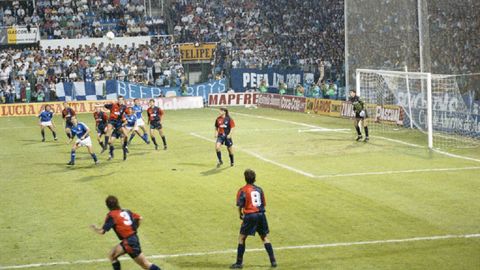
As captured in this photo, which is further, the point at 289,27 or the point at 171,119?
the point at 289,27

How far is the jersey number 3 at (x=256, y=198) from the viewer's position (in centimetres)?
1528

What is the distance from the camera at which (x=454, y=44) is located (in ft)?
127

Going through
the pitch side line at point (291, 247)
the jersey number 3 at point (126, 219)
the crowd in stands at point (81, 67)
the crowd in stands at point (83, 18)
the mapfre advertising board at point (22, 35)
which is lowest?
the pitch side line at point (291, 247)

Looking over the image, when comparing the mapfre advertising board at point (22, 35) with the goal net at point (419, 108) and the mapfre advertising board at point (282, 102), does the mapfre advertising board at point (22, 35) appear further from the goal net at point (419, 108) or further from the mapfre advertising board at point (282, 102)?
the goal net at point (419, 108)

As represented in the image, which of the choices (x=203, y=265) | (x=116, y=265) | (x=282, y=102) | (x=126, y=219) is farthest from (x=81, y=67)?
(x=126, y=219)

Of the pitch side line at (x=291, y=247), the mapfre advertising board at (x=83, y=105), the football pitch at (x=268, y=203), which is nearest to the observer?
the pitch side line at (x=291, y=247)

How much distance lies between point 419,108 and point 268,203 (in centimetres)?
1741

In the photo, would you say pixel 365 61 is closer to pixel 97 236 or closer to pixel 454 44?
pixel 454 44

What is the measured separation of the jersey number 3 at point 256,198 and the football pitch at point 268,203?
1.33m

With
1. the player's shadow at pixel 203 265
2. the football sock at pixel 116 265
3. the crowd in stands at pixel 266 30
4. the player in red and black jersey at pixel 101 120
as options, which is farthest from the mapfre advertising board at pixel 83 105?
the football sock at pixel 116 265

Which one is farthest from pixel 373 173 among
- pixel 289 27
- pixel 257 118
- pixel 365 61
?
pixel 289 27

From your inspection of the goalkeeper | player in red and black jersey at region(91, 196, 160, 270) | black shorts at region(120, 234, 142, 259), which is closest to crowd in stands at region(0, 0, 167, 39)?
the goalkeeper

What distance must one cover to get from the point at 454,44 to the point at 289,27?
87.1 feet

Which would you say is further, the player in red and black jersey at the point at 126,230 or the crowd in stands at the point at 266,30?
the crowd in stands at the point at 266,30
